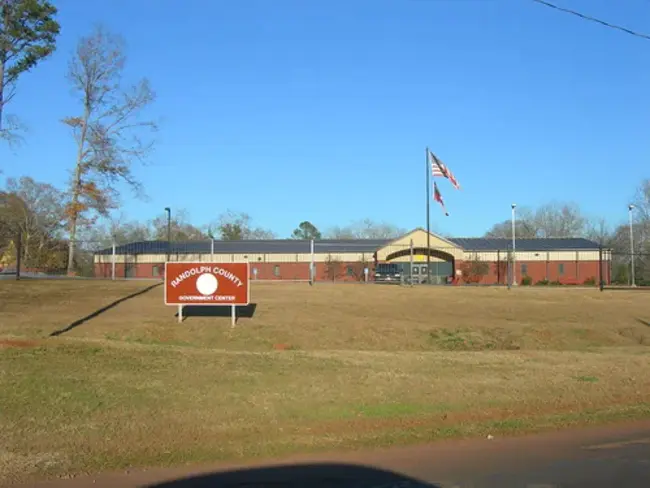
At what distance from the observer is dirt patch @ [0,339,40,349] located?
437 inches

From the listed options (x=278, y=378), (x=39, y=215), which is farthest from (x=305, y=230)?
(x=278, y=378)

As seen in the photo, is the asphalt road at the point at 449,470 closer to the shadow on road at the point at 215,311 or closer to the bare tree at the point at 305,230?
the shadow on road at the point at 215,311

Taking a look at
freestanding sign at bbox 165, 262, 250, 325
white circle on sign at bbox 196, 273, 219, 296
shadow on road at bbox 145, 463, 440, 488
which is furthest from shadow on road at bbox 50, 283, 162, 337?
shadow on road at bbox 145, 463, 440, 488

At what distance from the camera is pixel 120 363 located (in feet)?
33.8

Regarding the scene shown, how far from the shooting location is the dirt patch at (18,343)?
11109mm

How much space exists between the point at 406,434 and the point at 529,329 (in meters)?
10.6

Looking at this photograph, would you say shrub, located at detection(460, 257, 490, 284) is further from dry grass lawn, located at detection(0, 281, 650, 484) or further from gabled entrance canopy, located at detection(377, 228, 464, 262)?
dry grass lawn, located at detection(0, 281, 650, 484)

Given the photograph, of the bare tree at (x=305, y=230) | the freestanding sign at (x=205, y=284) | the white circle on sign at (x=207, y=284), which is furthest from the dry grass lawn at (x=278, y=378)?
the bare tree at (x=305, y=230)

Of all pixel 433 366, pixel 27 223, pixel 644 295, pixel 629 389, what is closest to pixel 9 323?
pixel 433 366

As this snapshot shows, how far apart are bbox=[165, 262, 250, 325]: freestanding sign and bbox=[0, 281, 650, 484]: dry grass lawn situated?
58cm

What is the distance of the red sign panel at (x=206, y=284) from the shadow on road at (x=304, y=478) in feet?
32.1

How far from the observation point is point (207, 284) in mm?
16031

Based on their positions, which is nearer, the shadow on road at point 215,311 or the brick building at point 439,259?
the shadow on road at point 215,311

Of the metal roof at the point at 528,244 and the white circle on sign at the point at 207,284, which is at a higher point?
the metal roof at the point at 528,244
